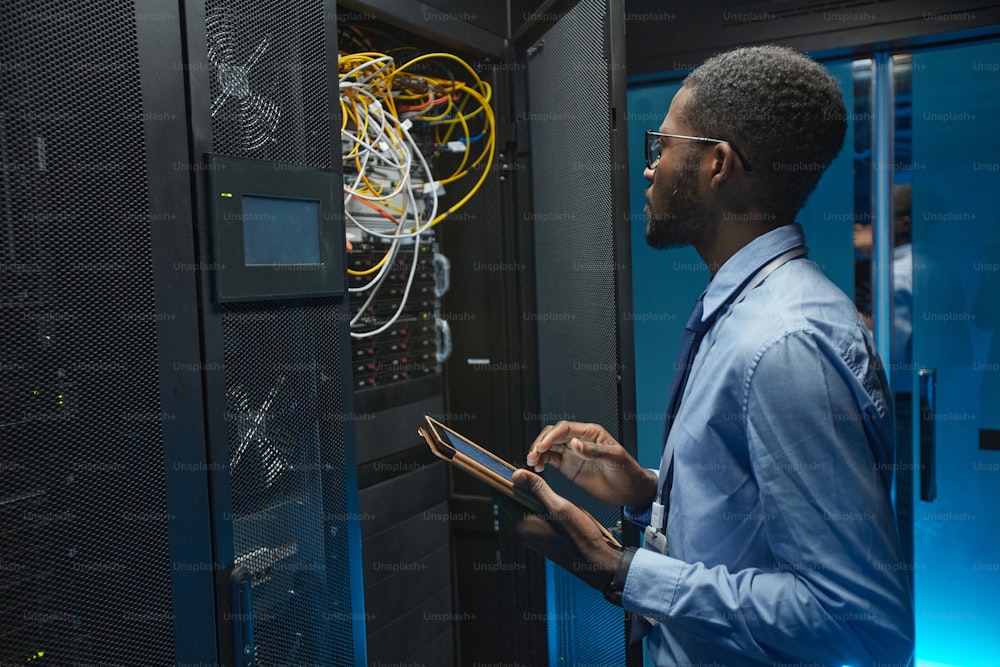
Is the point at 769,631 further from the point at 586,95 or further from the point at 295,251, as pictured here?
the point at 586,95

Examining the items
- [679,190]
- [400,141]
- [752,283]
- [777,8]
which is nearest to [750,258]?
[752,283]

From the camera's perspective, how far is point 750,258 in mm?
1105

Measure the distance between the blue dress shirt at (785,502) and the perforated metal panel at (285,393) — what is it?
0.51 m

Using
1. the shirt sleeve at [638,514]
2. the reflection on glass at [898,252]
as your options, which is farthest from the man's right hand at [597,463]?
the reflection on glass at [898,252]

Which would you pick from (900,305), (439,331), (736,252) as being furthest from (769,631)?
(900,305)

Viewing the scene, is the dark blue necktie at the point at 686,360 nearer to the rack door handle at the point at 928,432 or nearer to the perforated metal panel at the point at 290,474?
the perforated metal panel at the point at 290,474

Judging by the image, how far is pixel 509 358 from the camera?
1.98 meters

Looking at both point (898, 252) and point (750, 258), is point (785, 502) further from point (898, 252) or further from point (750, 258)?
point (898, 252)

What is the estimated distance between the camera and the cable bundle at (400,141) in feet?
5.40

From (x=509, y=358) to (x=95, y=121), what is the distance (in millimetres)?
1259

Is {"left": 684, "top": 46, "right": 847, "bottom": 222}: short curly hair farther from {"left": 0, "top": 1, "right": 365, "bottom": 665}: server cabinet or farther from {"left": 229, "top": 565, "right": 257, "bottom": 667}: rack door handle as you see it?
{"left": 229, "top": 565, "right": 257, "bottom": 667}: rack door handle

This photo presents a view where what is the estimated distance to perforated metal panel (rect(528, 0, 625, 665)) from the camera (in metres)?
1.44

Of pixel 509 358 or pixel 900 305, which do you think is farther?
pixel 900 305

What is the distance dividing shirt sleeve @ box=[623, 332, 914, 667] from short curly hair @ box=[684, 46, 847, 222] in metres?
0.31
